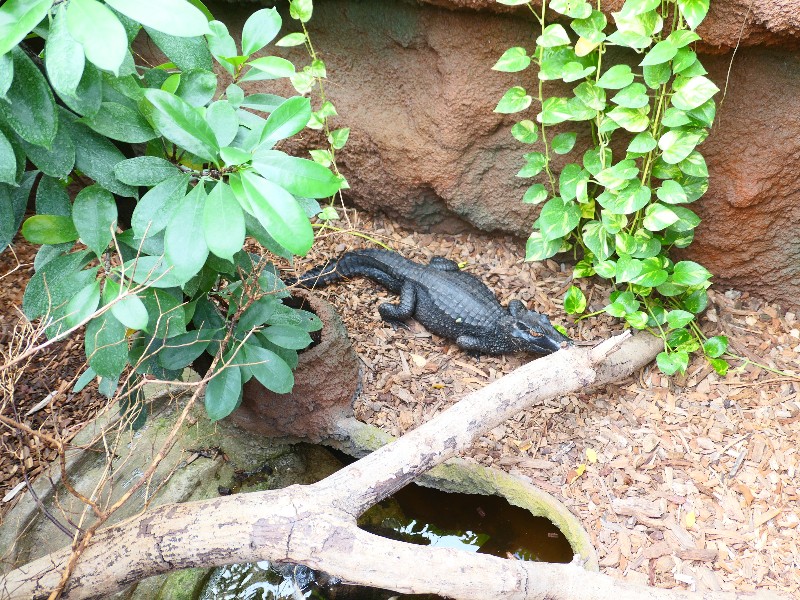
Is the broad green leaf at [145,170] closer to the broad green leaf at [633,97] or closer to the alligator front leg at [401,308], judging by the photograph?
the broad green leaf at [633,97]

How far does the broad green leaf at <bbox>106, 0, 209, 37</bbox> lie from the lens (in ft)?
4.26

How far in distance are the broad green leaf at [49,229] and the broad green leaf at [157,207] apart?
11.5 inches

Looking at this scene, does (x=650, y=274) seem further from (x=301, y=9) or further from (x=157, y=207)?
(x=157, y=207)

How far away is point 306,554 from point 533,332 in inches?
65.1

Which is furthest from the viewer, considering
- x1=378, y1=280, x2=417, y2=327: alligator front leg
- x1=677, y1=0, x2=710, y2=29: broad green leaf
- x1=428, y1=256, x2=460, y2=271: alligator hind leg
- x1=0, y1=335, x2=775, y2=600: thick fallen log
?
x1=428, y1=256, x2=460, y2=271: alligator hind leg

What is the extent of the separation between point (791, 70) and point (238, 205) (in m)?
2.26

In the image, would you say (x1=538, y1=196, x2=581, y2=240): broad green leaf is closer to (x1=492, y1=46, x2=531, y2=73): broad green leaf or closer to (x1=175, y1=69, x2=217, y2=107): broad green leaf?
(x1=492, y1=46, x2=531, y2=73): broad green leaf

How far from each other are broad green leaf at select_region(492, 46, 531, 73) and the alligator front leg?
1219 mm

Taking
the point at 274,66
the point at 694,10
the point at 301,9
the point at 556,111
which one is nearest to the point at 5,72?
the point at 274,66

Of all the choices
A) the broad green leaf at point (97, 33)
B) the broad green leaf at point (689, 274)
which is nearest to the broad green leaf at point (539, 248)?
the broad green leaf at point (689, 274)

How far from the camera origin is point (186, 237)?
62.4 inches

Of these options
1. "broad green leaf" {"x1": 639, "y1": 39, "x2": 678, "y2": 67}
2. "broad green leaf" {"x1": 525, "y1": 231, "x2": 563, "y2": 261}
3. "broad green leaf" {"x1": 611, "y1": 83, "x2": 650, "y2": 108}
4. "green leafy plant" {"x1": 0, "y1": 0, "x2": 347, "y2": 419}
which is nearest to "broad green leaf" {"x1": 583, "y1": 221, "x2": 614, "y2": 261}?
"broad green leaf" {"x1": 525, "y1": 231, "x2": 563, "y2": 261}

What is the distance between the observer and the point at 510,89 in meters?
2.81

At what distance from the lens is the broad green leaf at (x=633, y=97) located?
8.41 ft
